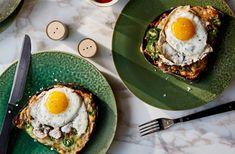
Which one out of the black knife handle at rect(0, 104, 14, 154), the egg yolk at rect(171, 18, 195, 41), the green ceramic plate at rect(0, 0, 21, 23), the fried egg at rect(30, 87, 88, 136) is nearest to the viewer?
the egg yolk at rect(171, 18, 195, 41)

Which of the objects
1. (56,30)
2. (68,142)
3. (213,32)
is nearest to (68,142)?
(68,142)

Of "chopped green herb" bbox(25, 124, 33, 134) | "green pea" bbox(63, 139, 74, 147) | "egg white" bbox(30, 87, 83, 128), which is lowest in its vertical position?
"chopped green herb" bbox(25, 124, 33, 134)

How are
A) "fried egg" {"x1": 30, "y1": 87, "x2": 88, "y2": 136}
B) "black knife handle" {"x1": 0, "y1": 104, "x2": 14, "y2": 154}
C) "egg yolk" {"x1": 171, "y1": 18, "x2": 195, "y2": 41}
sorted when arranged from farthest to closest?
1. "black knife handle" {"x1": 0, "y1": 104, "x2": 14, "y2": 154}
2. "fried egg" {"x1": 30, "y1": 87, "x2": 88, "y2": 136}
3. "egg yolk" {"x1": 171, "y1": 18, "x2": 195, "y2": 41}

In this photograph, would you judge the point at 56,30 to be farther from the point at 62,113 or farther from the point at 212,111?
the point at 212,111

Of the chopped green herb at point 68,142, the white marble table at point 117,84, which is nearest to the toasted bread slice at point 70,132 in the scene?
the chopped green herb at point 68,142

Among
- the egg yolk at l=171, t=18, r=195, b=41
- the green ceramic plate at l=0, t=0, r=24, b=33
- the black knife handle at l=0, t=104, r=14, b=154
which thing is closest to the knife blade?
the black knife handle at l=0, t=104, r=14, b=154

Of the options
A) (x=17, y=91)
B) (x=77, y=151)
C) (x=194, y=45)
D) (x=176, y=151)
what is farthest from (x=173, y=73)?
(x=17, y=91)

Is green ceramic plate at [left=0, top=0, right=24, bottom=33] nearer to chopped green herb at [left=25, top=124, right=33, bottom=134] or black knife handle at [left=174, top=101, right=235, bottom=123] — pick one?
chopped green herb at [left=25, top=124, right=33, bottom=134]
